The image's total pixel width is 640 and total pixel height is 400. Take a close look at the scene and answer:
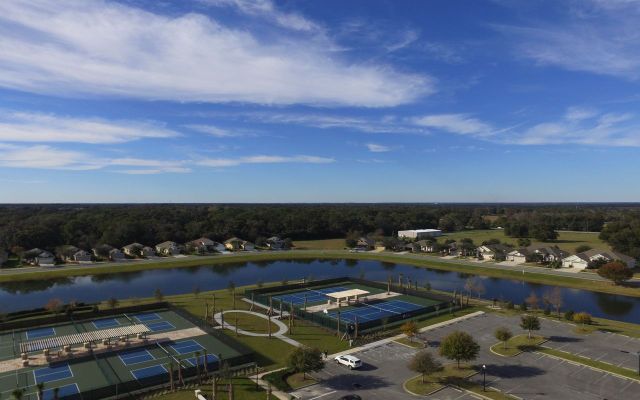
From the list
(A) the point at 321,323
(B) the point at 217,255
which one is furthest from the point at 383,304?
(B) the point at 217,255

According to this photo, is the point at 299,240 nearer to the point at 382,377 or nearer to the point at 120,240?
the point at 120,240

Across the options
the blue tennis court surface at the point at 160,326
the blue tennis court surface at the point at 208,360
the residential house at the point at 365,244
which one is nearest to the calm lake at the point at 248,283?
the blue tennis court surface at the point at 160,326

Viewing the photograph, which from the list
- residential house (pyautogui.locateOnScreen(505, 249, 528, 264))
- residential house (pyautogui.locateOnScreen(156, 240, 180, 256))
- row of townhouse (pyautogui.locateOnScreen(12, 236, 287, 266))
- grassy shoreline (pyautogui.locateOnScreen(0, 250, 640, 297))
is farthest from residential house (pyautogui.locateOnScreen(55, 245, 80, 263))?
residential house (pyautogui.locateOnScreen(505, 249, 528, 264))

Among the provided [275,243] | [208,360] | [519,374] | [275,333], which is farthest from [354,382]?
[275,243]

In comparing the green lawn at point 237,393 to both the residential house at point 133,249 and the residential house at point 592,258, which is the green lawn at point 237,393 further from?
the residential house at point 133,249

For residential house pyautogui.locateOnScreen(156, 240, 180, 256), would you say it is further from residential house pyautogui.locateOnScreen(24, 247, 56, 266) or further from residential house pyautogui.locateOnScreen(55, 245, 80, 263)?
residential house pyautogui.locateOnScreen(24, 247, 56, 266)

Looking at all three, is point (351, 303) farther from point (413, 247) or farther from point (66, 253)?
point (66, 253)
